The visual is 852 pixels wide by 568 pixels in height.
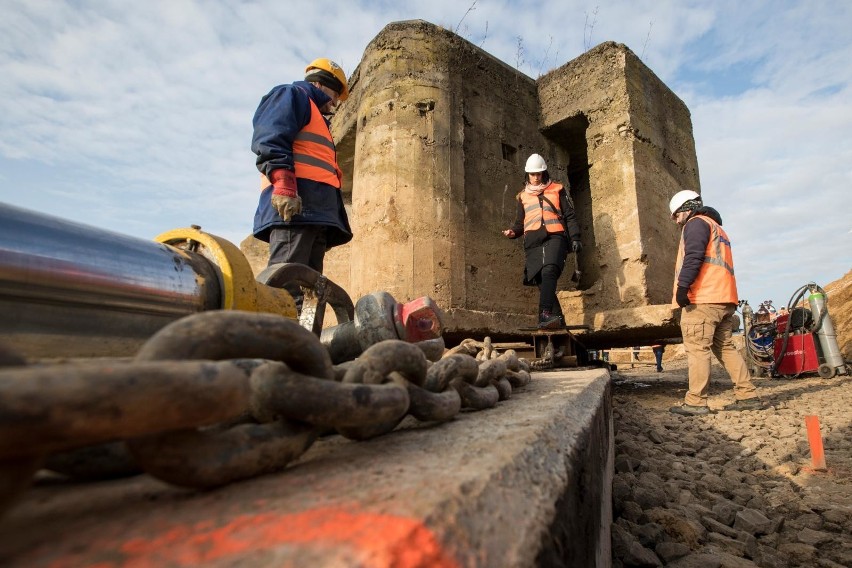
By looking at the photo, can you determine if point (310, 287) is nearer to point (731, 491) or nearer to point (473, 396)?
point (473, 396)

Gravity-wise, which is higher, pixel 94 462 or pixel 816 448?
pixel 94 462

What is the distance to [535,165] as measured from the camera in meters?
5.16

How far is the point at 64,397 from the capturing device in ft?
1.30

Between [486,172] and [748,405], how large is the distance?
133 inches

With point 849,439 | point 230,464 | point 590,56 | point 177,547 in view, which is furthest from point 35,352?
point 590,56

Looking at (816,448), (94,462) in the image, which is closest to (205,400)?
(94,462)

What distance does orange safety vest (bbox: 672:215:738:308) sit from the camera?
4082 mm

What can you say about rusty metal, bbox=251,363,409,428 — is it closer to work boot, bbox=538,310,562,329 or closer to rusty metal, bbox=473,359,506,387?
rusty metal, bbox=473,359,506,387

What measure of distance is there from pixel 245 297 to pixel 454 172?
380 centimetres

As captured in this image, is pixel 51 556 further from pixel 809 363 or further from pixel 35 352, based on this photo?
pixel 809 363

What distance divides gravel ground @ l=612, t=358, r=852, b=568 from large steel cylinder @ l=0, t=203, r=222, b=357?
152cm

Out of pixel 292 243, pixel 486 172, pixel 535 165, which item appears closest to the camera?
pixel 292 243

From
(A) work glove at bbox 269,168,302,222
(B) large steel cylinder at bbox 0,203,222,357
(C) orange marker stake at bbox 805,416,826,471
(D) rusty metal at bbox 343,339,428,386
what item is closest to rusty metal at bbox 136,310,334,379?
(D) rusty metal at bbox 343,339,428,386

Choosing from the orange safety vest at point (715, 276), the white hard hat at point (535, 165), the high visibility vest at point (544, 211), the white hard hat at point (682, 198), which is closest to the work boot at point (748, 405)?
the orange safety vest at point (715, 276)
